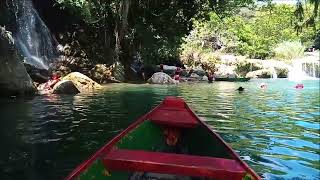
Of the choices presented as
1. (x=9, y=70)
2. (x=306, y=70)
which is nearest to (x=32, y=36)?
(x=9, y=70)

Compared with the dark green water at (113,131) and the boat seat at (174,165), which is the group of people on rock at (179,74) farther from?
the boat seat at (174,165)

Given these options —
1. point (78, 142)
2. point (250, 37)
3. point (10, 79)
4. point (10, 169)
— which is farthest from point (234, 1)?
point (250, 37)

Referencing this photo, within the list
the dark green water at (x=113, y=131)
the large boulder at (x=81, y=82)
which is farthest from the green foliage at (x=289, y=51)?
the dark green water at (x=113, y=131)

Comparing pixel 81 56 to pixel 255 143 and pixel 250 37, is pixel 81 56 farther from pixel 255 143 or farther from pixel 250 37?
pixel 250 37

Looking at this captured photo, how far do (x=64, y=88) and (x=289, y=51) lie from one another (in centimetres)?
3982

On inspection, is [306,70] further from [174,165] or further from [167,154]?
[174,165]

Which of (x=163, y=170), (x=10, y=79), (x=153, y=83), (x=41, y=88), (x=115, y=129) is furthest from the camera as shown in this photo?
(x=153, y=83)

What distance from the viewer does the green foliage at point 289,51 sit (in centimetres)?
5325

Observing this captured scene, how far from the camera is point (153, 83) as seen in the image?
28.8 meters

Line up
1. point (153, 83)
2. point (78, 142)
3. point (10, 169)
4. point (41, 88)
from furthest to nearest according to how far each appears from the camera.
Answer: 1. point (153, 83)
2. point (41, 88)
3. point (78, 142)
4. point (10, 169)

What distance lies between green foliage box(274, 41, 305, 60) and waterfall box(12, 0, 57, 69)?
3481 centimetres

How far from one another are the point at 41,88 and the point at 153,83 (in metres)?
9.54

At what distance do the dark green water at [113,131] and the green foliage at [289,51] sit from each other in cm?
3735

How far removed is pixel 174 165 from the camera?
13.4 ft
